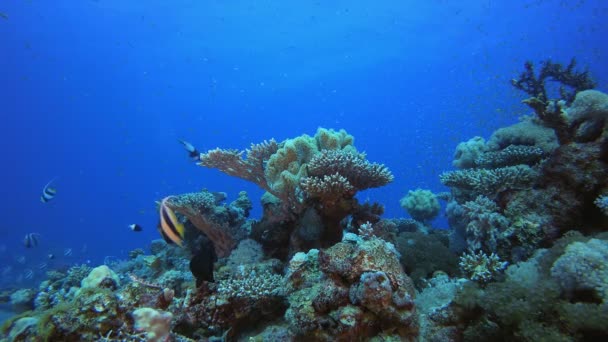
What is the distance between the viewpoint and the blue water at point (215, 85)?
50.8m

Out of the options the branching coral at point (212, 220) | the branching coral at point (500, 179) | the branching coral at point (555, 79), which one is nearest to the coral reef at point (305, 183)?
the branching coral at point (212, 220)

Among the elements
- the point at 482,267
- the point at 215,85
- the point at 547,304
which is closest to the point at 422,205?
the point at 482,267

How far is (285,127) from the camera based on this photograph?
118 metres

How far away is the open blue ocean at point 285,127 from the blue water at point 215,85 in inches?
23.2

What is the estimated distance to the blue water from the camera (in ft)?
167

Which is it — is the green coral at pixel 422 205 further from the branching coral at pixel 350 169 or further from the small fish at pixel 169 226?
the small fish at pixel 169 226

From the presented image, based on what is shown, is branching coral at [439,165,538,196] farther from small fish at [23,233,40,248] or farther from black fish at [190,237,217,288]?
small fish at [23,233,40,248]

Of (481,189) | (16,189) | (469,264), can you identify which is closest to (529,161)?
(481,189)

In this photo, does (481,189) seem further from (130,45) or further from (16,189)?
(16,189)

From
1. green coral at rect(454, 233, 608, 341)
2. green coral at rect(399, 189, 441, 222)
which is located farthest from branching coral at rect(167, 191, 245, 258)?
green coral at rect(399, 189, 441, 222)

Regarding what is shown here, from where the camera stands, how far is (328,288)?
3.33 m

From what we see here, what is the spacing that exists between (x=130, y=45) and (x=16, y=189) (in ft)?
285

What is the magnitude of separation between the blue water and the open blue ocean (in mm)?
589

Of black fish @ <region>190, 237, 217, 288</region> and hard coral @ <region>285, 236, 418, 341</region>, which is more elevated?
black fish @ <region>190, 237, 217, 288</region>
